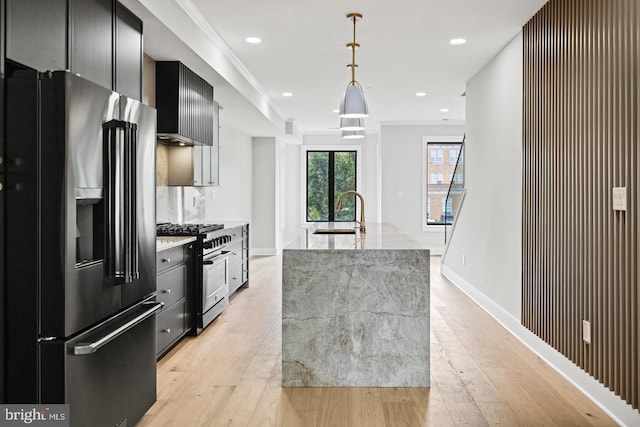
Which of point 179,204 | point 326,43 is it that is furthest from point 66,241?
point 179,204

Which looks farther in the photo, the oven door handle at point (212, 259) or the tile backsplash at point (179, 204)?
the tile backsplash at point (179, 204)

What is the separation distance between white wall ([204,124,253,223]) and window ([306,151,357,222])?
80.5 inches

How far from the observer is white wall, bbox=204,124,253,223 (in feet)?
24.4

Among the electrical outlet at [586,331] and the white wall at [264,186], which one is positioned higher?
the white wall at [264,186]

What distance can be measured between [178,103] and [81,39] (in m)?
1.90

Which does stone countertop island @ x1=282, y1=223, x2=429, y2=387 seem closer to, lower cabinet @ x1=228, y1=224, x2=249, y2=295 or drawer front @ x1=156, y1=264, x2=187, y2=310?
Answer: drawer front @ x1=156, y1=264, x2=187, y2=310

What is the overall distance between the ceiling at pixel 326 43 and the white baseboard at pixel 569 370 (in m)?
2.43

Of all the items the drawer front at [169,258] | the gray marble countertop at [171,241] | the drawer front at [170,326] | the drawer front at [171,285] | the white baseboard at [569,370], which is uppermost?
the gray marble countertop at [171,241]

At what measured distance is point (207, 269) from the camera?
183 inches

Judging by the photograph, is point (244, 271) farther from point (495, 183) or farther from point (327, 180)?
point (327, 180)

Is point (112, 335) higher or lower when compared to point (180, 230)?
lower

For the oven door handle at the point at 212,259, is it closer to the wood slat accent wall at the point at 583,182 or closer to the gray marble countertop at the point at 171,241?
the gray marble countertop at the point at 171,241

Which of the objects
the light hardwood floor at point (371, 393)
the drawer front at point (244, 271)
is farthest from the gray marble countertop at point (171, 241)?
the drawer front at point (244, 271)

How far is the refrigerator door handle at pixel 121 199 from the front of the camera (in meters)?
2.31
